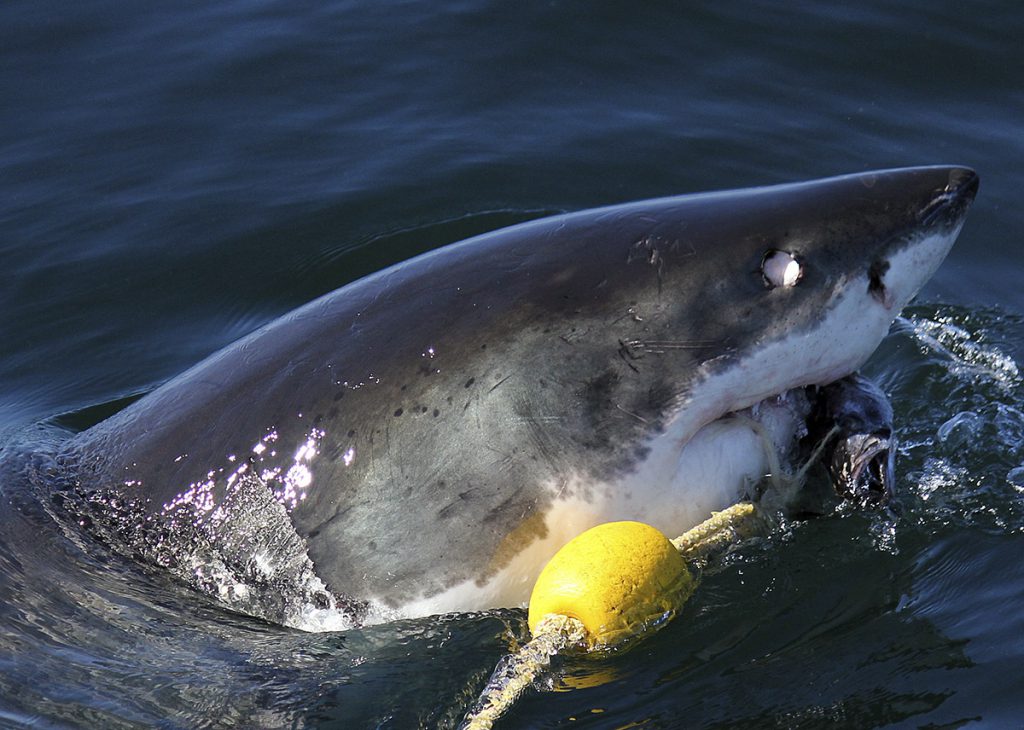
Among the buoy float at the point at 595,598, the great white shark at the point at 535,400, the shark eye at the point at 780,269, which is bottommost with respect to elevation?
the buoy float at the point at 595,598

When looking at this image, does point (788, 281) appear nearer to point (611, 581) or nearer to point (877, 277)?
point (877, 277)

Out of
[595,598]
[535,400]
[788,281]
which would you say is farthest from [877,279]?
[595,598]

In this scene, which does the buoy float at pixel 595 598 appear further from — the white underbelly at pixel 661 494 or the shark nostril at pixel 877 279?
the shark nostril at pixel 877 279

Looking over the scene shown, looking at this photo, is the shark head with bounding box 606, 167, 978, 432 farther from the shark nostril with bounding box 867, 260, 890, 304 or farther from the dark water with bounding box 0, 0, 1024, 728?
the dark water with bounding box 0, 0, 1024, 728

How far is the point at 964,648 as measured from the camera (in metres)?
3.82

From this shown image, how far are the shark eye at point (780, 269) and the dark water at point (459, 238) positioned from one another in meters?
0.91

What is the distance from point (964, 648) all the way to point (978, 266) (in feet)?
9.91

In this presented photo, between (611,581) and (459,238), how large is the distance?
349 cm

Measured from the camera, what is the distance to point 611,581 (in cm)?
347

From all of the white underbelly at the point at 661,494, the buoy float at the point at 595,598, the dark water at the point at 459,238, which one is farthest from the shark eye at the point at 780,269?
the dark water at the point at 459,238

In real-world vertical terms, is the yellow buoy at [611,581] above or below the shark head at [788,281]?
below

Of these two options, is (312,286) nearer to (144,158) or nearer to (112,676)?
(144,158)

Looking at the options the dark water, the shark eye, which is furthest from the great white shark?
the dark water

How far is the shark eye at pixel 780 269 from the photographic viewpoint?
140 inches
